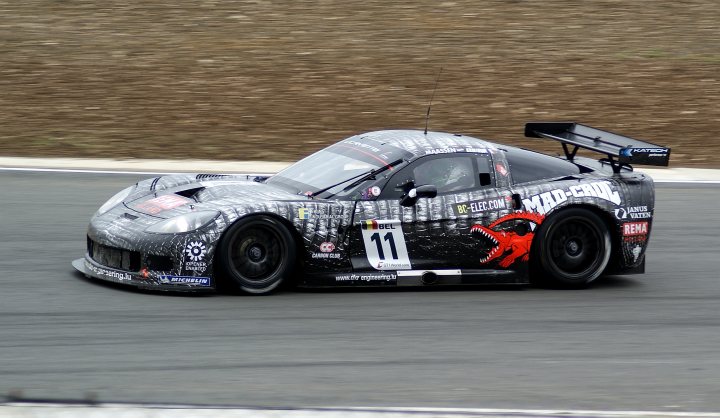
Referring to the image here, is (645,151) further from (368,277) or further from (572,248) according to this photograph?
(368,277)

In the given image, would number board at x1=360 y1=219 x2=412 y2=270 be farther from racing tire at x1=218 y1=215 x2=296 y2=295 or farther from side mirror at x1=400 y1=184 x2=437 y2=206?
racing tire at x1=218 y1=215 x2=296 y2=295

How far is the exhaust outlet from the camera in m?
8.36

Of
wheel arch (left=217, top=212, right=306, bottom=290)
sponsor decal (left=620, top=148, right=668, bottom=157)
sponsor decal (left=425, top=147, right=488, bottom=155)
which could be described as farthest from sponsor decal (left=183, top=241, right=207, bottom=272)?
sponsor decal (left=620, top=148, right=668, bottom=157)

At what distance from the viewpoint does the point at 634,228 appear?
8.85m

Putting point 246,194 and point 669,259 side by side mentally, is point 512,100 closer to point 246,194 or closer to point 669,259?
point 669,259

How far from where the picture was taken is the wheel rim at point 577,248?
8.75m

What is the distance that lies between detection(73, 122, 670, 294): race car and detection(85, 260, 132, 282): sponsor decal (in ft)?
0.04

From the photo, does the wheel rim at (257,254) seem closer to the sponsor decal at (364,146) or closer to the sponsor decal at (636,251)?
the sponsor decal at (364,146)

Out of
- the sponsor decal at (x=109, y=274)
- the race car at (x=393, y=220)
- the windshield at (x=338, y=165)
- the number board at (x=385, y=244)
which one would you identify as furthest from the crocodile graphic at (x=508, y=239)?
the sponsor decal at (x=109, y=274)

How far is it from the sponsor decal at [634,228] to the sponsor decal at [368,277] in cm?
191

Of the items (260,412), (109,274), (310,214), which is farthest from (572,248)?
(260,412)

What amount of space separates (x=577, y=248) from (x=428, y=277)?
1293 mm

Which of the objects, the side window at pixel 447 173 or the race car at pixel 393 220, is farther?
the side window at pixel 447 173

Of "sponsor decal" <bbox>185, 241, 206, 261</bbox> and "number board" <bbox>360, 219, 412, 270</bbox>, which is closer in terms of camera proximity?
"sponsor decal" <bbox>185, 241, 206, 261</bbox>
